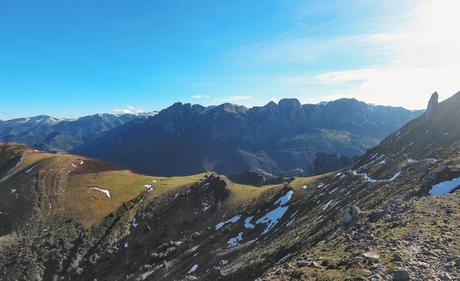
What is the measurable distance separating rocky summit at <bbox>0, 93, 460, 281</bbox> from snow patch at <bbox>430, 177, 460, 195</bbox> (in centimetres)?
10

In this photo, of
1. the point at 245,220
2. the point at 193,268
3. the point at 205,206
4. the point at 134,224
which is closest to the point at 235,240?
the point at 245,220

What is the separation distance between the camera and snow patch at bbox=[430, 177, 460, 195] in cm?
3464

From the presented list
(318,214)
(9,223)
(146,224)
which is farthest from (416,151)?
(9,223)

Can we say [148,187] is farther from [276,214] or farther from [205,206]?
[276,214]

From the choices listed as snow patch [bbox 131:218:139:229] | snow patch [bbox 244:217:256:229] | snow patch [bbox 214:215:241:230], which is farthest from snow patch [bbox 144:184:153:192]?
snow patch [bbox 244:217:256:229]

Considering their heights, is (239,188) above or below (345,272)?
below

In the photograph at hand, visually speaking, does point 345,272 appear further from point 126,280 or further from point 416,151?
point 126,280

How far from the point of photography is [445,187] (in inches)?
1398

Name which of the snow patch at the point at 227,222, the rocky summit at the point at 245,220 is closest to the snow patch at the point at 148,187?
the rocky summit at the point at 245,220

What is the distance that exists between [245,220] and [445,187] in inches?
1818

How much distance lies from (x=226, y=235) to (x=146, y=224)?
102 feet

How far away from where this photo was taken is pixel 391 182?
50562 millimetres

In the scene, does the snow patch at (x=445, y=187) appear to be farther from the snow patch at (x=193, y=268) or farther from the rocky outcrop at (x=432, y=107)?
the rocky outcrop at (x=432, y=107)

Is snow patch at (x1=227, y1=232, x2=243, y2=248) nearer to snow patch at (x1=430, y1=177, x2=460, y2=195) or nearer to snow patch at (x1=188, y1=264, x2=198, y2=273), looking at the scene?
snow patch at (x1=188, y1=264, x2=198, y2=273)
